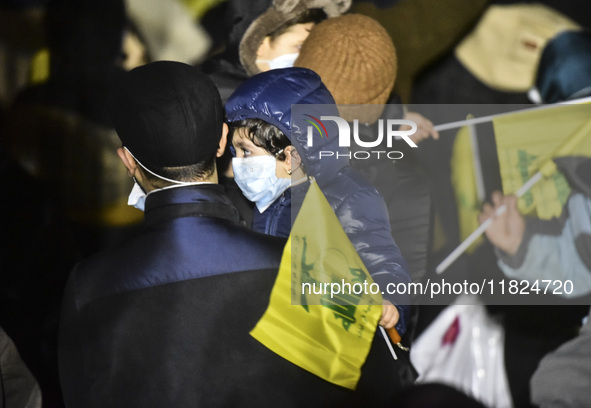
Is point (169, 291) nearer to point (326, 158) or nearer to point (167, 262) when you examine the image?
point (167, 262)

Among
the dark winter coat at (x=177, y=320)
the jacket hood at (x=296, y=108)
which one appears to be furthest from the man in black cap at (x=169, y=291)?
the jacket hood at (x=296, y=108)

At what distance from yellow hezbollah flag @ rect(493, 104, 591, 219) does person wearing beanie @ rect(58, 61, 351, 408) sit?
1516mm

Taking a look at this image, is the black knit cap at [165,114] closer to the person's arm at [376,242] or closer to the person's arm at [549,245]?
the person's arm at [376,242]


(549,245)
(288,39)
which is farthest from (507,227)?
(288,39)

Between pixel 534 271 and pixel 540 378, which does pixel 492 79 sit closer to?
pixel 534 271

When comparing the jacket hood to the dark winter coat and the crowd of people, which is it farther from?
the dark winter coat

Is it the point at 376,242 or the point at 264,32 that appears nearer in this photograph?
the point at 376,242

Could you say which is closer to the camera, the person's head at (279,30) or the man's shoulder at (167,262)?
the man's shoulder at (167,262)

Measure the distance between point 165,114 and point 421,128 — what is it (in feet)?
5.11

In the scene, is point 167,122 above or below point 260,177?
above

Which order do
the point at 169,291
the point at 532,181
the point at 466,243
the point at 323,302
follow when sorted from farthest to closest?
the point at 466,243
the point at 532,181
the point at 323,302
the point at 169,291

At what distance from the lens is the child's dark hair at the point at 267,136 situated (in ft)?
6.70

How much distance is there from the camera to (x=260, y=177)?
208 cm

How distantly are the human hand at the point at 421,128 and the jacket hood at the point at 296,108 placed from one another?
29.7 inches
